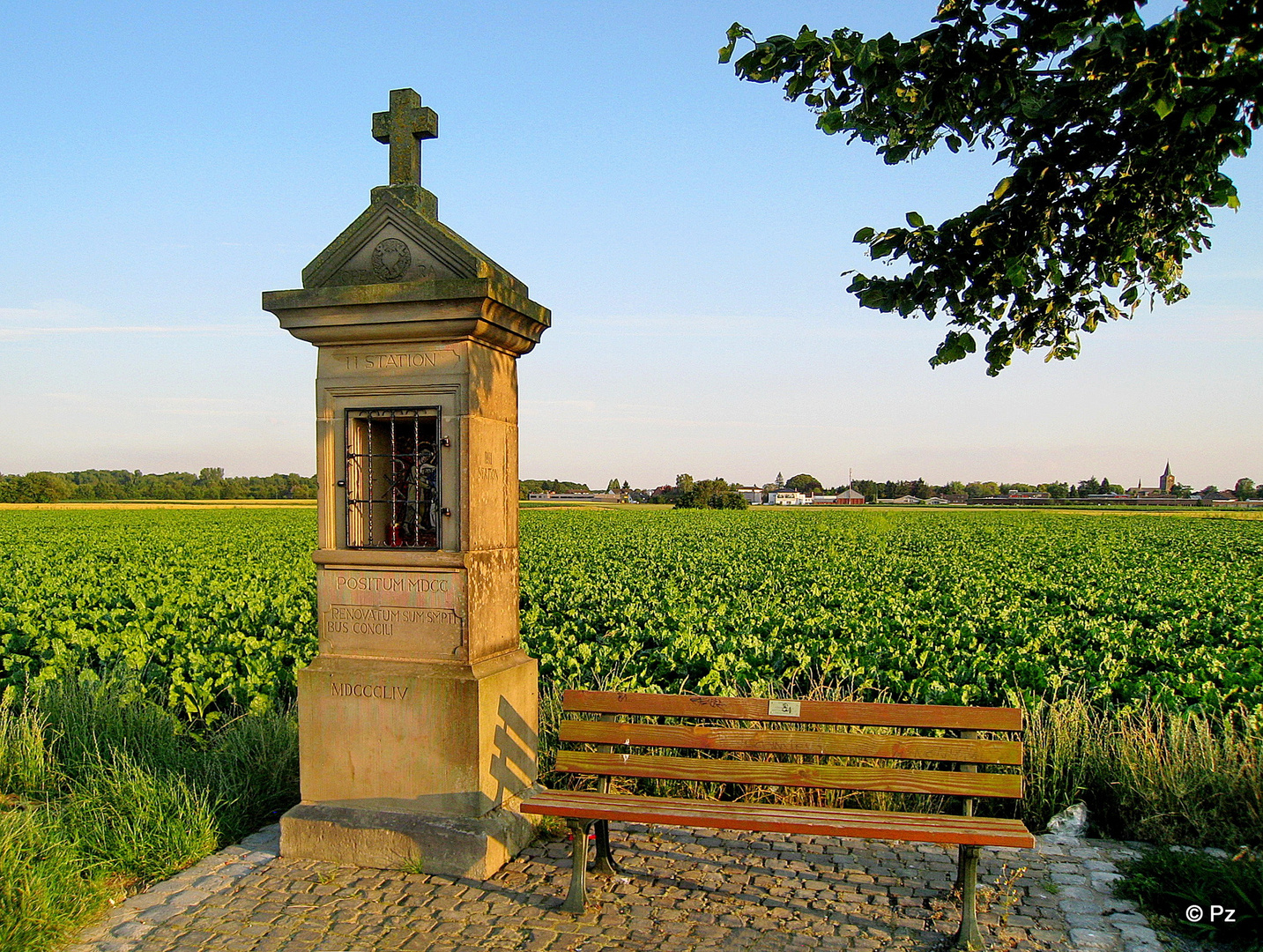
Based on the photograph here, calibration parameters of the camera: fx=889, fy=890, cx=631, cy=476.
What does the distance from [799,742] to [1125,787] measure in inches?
94.9

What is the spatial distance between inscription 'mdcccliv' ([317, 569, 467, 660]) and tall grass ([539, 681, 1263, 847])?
4.96 feet

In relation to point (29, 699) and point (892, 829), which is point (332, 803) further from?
point (29, 699)

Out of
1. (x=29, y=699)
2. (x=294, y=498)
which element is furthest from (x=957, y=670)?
(x=294, y=498)

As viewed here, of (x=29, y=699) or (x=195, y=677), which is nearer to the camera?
(x=29, y=699)

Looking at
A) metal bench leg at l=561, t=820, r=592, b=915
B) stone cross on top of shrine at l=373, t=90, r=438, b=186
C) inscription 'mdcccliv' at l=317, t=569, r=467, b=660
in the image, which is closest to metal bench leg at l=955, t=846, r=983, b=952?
metal bench leg at l=561, t=820, r=592, b=915

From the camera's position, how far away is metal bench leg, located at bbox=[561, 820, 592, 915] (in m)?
4.02

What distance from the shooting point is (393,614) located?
4.80 m

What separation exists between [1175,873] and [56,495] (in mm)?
107476

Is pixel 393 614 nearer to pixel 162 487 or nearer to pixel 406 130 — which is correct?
pixel 406 130

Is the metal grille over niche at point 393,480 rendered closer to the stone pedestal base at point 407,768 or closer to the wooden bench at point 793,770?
the stone pedestal base at point 407,768

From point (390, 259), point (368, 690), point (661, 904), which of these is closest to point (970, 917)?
point (661, 904)

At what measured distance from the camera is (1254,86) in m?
3.23

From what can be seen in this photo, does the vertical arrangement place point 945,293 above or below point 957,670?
above

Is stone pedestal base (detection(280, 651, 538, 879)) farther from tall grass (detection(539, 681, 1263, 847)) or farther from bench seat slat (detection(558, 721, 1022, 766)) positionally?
tall grass (detection(539, 681, 1263, 847))
